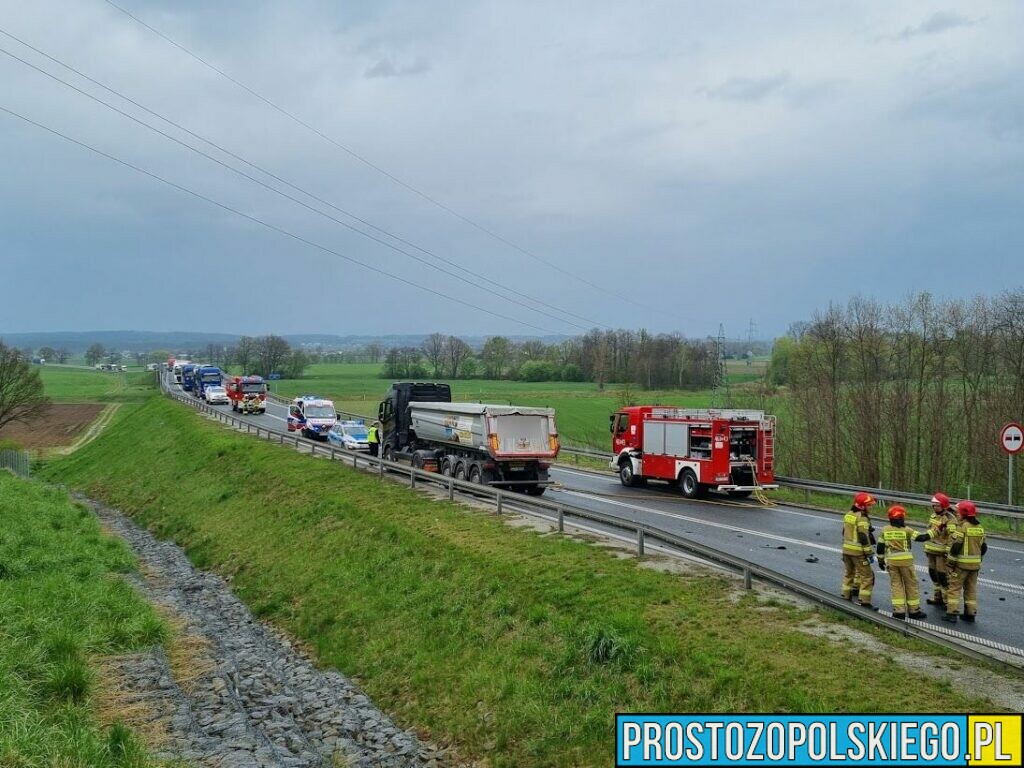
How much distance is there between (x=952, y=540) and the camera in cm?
1139

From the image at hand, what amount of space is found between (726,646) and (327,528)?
14.3 meters

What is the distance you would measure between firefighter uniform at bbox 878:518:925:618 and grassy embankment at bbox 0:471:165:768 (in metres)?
9.59

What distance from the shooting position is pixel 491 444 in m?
24.9

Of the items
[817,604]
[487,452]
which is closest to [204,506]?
[487,452]

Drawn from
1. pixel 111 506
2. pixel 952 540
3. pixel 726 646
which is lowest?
pixel 111 506

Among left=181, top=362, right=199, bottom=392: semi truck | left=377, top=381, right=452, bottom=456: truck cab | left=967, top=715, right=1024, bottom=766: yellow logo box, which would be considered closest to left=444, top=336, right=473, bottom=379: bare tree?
left=181, top=362, right=199, bottom=392: semi truck

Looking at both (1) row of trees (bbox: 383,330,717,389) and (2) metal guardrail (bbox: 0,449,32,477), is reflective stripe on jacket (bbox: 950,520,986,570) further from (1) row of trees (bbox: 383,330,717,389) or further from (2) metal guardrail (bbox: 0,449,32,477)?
(1) row of trees (bbox: 383,330,717,389)

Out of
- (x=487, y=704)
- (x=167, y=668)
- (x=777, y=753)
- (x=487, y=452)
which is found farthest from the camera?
(x=487, y=452)

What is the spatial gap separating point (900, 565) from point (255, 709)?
9.62m

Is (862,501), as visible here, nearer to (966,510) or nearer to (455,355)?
(966,510)

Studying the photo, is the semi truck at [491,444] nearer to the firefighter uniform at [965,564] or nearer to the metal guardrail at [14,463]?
the firefighter uniform at [965,564]

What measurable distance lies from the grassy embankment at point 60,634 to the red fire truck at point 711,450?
16016 mm

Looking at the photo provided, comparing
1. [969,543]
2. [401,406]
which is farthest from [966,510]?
[401,406]

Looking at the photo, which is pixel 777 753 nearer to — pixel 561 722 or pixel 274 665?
pixel 561 722
